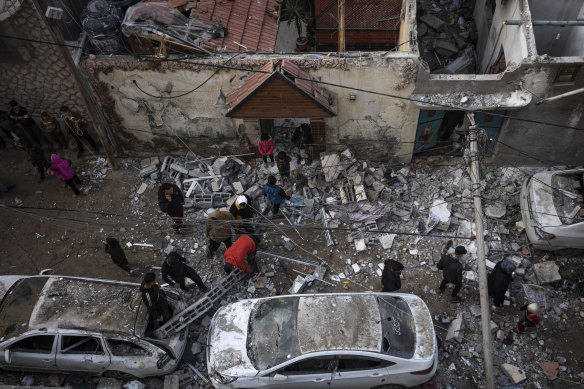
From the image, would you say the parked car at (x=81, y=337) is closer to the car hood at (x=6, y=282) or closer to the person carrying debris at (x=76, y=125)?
the car hood at (x=6, y=282)

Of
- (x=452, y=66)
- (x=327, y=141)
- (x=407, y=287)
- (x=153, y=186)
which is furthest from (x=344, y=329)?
(x=452, y=66)

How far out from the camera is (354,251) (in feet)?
33.1

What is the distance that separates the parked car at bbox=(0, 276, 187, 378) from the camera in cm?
761

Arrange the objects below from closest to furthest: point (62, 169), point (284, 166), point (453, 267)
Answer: point (453, 267)
point (62, 169)
point (284, 166)

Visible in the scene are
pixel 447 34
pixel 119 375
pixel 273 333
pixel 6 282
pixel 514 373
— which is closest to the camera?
pixel 273 333

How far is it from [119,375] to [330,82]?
732cm

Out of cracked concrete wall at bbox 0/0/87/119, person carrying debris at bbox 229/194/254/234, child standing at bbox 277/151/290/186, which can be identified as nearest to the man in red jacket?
person carrying debris at bbox 229/194/254/234

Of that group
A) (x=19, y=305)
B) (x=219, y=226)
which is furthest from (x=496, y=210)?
(x=19, y=305)

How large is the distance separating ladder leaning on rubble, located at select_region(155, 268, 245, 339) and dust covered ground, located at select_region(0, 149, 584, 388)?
0.39 m

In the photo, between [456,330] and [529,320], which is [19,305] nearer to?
[456,330]

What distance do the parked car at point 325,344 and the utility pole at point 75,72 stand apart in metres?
6.10

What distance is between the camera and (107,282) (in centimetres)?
847

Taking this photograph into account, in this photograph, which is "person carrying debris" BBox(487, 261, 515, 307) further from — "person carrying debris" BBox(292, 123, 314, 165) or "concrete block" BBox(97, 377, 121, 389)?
"concrete block" BBox(97, 377, 121, 389)

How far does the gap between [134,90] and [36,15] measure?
8.78 ft
